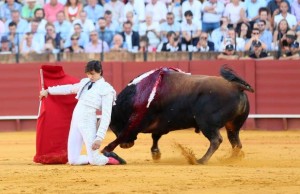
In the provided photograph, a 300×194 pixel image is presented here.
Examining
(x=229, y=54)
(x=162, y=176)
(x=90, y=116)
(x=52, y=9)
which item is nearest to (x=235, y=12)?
(x=229, y=54)

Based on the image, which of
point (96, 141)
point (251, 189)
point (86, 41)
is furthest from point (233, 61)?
point (251, 189)

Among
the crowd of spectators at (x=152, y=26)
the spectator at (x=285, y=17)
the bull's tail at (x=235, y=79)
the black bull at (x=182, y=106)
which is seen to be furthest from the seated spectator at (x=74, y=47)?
the bull's tail at (x=235, y=79)

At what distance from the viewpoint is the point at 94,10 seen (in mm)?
17031

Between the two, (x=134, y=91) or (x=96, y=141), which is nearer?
(x=96, y=141)

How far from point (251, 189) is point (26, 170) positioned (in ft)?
8.14

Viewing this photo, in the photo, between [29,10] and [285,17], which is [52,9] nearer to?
[29,10]

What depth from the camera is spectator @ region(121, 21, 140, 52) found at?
54.1 ft

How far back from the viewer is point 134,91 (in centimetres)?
1083

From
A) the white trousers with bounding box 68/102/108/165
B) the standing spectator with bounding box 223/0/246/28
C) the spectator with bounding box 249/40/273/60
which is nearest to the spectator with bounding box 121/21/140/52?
the standing spectator with bounding box 223/0/246/28

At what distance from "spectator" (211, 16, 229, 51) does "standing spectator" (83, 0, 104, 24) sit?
6.63 ft

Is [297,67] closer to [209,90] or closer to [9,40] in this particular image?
[9,40]

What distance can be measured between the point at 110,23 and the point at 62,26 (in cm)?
85

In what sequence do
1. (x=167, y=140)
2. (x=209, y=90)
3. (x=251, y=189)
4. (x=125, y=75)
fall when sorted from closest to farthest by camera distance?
1. (x=251, y=189)
2. (x=209, y=90)
3. (x=167, y=140)
4. (x=125, y=75)

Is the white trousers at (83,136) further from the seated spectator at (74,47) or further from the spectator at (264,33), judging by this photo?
the seated spectator at (74,47)
